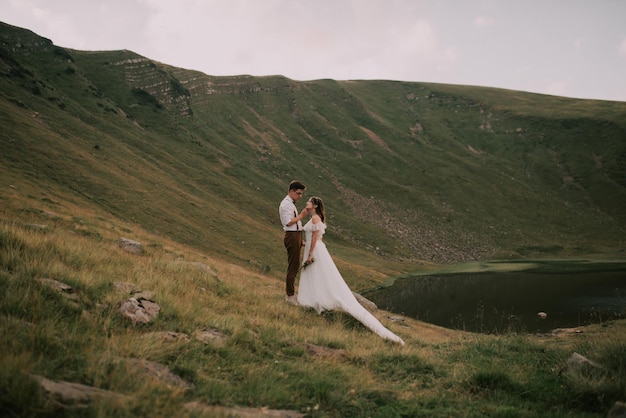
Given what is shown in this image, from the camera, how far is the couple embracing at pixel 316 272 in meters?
12.4

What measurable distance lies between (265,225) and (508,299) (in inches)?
1503

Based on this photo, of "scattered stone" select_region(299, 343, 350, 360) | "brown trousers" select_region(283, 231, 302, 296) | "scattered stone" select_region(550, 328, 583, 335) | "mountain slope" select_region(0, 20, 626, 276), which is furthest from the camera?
"mountain slope" select_region(0, 20, 626, 276)

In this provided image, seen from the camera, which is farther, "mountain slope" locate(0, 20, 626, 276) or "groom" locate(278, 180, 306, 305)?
"mountain slope" locate(0, 20, 626, 276)

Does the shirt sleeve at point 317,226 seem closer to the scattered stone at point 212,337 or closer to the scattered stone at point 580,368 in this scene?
the scattered stone at point 212,337

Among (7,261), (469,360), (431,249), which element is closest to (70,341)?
(7,261)

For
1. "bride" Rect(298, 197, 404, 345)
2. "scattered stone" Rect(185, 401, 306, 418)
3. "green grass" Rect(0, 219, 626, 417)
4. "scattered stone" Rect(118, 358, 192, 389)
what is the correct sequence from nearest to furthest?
"scattered stone" Rect(185, 401, 306, 418) < "green grass" Rect(0, 219, 626, 417) < "scattered stone" Rect(118, 358, 192, 389) < "bride" Rect(298, 197, 404, 345)

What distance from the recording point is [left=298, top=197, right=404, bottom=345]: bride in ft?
40.7

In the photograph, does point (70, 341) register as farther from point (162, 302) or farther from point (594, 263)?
point (594, 263)

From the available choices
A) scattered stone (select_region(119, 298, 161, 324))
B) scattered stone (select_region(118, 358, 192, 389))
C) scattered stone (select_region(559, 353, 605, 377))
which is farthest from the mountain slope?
scattered stone (select_region(559, 353, 605, 377))

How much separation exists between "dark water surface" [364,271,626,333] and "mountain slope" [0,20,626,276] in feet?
46.4

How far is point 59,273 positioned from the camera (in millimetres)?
8039

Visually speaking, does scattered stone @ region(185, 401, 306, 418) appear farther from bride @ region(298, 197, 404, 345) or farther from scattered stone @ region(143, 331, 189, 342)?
bride @ region(298, 197, 404, 345)

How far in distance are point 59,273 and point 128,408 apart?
194 inches

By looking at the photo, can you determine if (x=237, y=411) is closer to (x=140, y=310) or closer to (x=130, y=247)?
(x=140, y=310)
